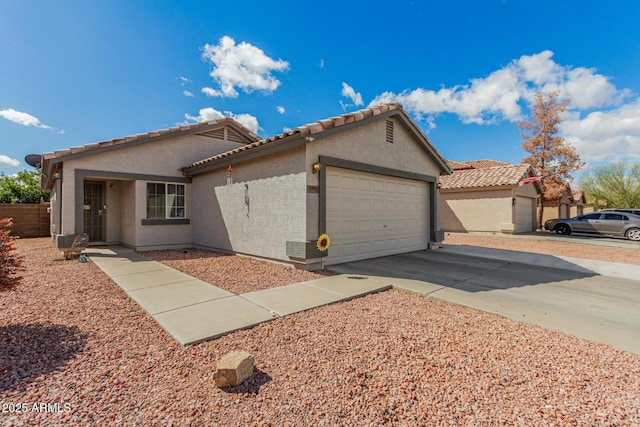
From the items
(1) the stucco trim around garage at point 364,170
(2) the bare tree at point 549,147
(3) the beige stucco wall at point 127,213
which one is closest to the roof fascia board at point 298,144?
(1) the stucco trim around garage at point 364,170

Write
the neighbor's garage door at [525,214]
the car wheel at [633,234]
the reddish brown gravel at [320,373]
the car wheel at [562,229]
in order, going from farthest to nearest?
the neighbor's garage door at [525,214], the car wheel at [562,229], the car wheel at [633,234], the reddish brown gravel at [320,373]

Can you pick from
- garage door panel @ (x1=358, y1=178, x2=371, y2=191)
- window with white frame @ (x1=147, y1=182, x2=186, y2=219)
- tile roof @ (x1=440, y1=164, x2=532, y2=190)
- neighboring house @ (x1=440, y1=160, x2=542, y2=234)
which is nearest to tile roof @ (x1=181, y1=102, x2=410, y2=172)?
garage door panel @ (x1=358, y1=178, x2=371, y2=191)

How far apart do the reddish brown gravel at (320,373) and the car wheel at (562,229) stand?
1843 cm

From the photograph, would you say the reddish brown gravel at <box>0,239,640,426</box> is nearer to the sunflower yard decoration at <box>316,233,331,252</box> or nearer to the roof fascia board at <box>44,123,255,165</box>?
the sunflower yard decoration at <box>316,233,331,252</box>

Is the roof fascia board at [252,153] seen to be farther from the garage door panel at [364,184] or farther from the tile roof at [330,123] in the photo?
the garage door panel at [364,184]

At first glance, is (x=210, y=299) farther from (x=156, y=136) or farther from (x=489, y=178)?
(x=489, y=178)

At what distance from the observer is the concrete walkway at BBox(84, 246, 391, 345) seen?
3645 millimetres

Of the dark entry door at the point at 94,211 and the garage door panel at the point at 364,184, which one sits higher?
the garage door panel at the point at 364,184

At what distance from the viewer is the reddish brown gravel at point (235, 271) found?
18.9 feet

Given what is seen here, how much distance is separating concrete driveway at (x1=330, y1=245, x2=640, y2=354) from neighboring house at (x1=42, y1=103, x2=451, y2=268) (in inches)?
52.4

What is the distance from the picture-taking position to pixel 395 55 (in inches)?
545

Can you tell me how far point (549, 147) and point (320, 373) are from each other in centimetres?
2568

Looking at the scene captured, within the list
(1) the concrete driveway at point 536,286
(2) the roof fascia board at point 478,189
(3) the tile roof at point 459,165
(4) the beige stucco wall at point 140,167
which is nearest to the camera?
(1) the concrete driveway at point 536,286

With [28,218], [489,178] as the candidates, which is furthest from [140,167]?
[489,178]
